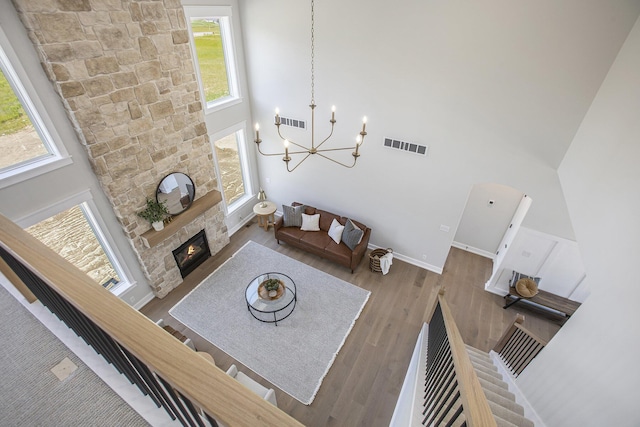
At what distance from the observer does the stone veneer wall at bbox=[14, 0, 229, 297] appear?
338 cm

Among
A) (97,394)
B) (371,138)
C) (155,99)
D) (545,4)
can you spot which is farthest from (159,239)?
(545,4)

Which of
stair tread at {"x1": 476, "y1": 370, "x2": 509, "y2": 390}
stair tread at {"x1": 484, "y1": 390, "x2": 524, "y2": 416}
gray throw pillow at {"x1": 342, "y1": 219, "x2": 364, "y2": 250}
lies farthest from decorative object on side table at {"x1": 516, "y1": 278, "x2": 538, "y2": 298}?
gray throw pillow at {"x1": 342, "y1": 219, "x2": 364, "y2": 250}

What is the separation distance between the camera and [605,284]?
2572mm

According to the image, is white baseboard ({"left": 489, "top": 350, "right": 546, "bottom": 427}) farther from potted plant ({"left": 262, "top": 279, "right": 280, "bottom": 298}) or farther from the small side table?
the small side table

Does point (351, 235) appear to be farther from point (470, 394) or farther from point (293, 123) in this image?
point (470, 394)

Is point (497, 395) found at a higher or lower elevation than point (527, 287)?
higher

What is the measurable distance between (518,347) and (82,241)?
637 cm

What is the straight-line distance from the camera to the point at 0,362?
6.07 ft

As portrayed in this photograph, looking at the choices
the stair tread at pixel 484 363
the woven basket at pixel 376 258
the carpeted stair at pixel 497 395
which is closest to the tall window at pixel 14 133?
the woven basket at pixel 376 258

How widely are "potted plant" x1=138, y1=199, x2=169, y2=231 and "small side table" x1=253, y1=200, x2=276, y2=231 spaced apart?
227 centimetres

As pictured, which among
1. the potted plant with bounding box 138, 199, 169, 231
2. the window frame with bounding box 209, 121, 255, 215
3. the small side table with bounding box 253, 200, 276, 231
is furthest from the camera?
the small side table with bounding box 253, 200, 276, 231

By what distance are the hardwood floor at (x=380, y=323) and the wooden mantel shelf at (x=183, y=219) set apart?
1.34 metres

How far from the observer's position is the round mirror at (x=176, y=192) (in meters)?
4.96

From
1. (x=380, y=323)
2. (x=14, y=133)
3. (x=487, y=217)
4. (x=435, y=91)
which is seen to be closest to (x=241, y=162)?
(x=14, y=133)
